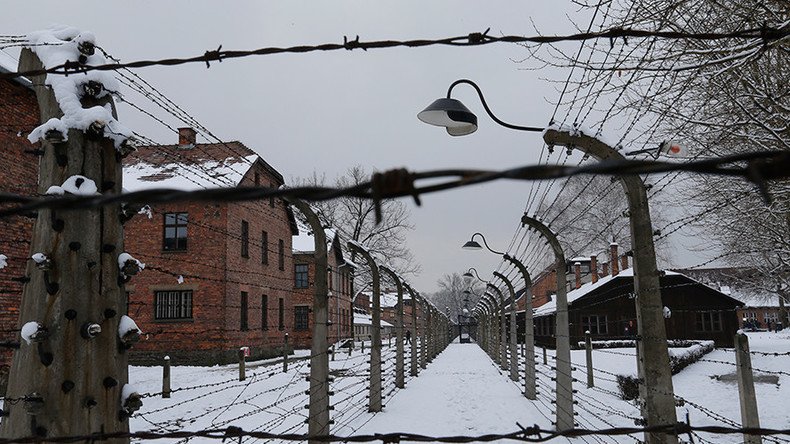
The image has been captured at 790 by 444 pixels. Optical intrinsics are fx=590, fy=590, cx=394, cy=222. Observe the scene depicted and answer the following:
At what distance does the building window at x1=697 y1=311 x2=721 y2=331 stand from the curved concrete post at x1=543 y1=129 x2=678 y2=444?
3155 centimetres

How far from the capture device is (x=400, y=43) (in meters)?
3.08

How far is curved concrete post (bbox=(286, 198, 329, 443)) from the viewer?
722cm

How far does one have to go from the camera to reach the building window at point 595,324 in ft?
115

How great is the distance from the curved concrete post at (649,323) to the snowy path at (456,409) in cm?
476

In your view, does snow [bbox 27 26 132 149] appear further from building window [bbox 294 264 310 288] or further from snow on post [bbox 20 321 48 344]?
building window [bbox 294 264 310 288]

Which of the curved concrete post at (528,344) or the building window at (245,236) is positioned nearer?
the curved concrete post at (528,344)

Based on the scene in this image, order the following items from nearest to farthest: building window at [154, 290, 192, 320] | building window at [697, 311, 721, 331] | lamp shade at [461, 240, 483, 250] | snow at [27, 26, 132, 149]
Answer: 1. snow at [27, 26, 132, 149]
2. lamp shade at [461, 240, 483, 250]
3. building window at [154, 290, 192, 320]
4. building window at [697, 311, 721, 331]

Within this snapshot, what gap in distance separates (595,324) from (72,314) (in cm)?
3570

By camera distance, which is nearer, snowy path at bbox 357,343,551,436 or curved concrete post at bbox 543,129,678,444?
curved concrete post at bbox 543,129,678,444

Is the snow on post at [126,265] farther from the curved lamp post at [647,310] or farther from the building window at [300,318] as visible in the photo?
the building window at [300,318]

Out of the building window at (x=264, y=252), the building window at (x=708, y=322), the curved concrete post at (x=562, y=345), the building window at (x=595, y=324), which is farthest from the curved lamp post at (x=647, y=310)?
the building window at (x=595, y=324)

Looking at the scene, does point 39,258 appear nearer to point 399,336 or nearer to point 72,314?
point 72,314

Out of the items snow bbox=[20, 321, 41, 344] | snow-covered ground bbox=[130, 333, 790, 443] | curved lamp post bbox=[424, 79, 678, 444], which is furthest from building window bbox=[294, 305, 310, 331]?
snow bbox=[20, 321, 41, 344]

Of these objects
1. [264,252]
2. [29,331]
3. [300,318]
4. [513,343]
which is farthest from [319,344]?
[300,318]
